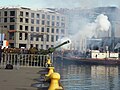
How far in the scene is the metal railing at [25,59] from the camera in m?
29.5

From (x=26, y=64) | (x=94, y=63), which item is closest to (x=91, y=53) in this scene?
(x=94, y=63)

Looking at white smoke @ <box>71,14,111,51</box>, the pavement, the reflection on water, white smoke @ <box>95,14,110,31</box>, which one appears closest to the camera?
the pavement

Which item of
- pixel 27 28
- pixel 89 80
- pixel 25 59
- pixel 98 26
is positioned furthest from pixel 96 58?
pixel 98 26

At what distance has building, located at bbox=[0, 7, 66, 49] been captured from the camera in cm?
10750

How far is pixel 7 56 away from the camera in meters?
29.5

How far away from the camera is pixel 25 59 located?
99.8 ft

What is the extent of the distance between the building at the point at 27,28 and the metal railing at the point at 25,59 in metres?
74.4

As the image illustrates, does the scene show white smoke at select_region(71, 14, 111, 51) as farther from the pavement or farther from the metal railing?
the pavement

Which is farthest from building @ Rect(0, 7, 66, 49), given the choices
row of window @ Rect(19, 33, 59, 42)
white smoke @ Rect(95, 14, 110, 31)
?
white smoke @ Rect(95, 14, 110, 31)

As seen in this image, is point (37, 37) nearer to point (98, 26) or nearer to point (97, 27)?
point (97, 27)

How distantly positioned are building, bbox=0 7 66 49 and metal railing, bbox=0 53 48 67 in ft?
244

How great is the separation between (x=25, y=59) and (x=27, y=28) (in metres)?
81.1

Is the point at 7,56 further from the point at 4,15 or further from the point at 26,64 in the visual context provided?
the point at 4,15

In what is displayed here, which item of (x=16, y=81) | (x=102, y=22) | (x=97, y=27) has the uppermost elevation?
(x=102, y=22)
